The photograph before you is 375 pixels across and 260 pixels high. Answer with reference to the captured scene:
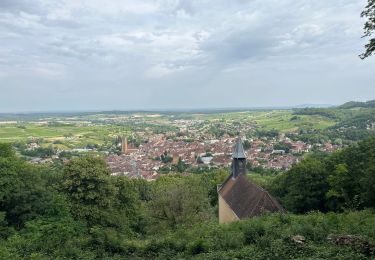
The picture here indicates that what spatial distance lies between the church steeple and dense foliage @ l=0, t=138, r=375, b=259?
4426mm

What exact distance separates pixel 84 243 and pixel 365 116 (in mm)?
131546

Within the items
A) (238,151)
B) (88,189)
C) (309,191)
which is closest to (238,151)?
(238,151)

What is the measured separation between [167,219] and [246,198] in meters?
5.97

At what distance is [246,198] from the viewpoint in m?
27.0

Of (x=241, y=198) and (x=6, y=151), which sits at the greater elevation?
(x=6, y=151)

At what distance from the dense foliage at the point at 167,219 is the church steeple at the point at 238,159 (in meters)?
4.43

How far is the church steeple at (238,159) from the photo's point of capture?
→ 108 ft

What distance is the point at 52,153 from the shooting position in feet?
340

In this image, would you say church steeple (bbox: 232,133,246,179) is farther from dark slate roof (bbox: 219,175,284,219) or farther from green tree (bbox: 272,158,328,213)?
green tree (bbox: 272,158,328,213)

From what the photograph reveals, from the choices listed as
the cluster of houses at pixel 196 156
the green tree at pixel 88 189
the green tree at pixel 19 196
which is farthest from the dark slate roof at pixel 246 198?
the cluster of houses at pixel 196 156

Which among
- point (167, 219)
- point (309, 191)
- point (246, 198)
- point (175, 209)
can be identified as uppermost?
point (246, 198)

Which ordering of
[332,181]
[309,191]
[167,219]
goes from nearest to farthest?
[167,219]
[332,181]
[309,191]

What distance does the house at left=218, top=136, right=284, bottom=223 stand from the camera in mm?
24016

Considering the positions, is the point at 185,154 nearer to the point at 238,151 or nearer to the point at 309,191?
the point at 238,151
